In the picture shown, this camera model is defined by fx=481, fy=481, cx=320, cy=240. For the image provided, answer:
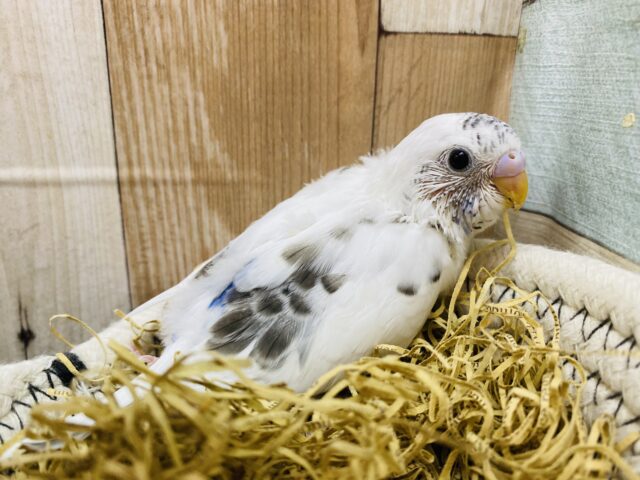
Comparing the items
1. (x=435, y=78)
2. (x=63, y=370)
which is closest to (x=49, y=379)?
(x=63, y=370)

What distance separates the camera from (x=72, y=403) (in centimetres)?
46

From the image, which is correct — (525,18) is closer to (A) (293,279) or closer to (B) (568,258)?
(B) (568,258)

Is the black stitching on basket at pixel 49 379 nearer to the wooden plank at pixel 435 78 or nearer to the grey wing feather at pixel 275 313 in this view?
the grey wing feather at pixel 275 313

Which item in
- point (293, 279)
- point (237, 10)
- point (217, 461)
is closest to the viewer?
point (217, 461)

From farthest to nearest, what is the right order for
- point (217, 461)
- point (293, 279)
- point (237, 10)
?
point (237, 10), point (293, 279), point (217, 461)

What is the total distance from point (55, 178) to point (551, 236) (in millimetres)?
885

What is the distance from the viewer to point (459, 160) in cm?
70

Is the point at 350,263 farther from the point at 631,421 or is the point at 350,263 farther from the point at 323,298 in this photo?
the point at 631,421

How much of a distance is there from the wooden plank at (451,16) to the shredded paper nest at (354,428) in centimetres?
54

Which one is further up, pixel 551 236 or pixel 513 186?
pixel 513 186

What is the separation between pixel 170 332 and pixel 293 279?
0.69 ft

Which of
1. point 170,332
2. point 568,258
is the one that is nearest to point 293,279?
point 170,332

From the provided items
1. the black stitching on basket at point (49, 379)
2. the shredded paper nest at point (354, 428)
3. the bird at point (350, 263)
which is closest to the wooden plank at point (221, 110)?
the bird at point (350, 263)

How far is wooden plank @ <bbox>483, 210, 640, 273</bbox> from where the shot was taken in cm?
70
